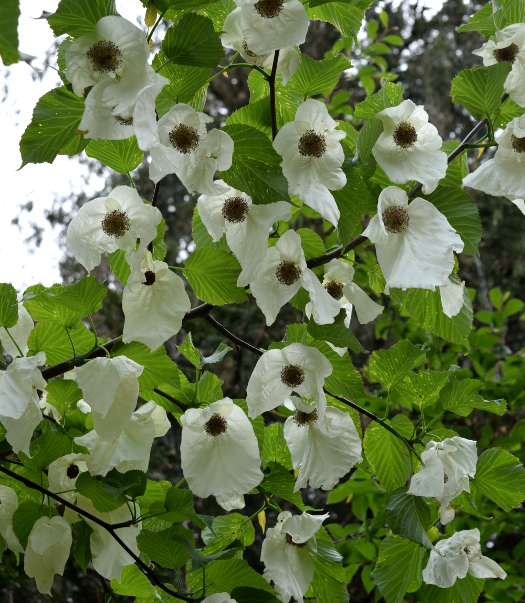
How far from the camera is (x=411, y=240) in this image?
0.56m

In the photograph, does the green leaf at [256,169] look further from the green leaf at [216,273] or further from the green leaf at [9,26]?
the green leaf at [9,26]

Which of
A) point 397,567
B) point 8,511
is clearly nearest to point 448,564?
point 397,567

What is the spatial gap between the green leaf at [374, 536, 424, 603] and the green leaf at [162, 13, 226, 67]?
532 millimetres

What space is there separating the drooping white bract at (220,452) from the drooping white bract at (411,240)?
0.68 ft

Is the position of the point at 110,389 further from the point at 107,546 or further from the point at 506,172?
the point at 506,172

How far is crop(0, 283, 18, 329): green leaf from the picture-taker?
0.66 m

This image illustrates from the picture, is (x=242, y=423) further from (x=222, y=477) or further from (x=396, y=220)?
(x=396, y=220)

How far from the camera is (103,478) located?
65cm

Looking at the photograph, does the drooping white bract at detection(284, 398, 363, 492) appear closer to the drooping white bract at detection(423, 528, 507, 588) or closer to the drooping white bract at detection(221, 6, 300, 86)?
the drooping white bract at detection(423, 528, 507, 588)

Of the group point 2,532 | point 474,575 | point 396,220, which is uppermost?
point 396,220

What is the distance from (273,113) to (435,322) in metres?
0.29

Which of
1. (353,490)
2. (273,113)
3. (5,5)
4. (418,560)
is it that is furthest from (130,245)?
(353,490)

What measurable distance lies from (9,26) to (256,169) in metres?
0.28

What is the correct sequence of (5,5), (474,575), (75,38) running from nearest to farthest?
1. (5,5)
2. (75,38)
3. (474,575)
